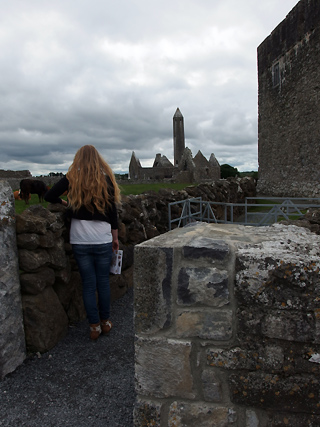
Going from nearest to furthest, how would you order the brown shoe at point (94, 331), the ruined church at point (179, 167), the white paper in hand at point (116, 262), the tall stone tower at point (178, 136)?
the brown shoe at point (94, 331) < the white paper in hand at point (116, 262) < the ruined church at point (179, 167) < the tall stone tower at point (178, 136)

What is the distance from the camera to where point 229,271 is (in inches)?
70.3

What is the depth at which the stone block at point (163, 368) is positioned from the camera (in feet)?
6.18

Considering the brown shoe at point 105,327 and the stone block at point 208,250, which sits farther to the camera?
the brown shoe at point 105,327

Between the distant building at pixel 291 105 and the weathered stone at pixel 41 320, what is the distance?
15162 millimetres

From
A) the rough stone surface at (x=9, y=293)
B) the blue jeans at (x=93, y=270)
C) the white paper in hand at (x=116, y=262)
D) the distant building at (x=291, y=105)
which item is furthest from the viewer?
the distant building at (x=291, y=105)

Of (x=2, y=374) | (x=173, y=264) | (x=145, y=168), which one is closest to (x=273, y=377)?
(x=173, y=264)

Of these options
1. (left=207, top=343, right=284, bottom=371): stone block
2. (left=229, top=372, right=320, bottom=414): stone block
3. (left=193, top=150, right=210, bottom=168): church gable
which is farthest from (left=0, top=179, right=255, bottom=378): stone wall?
(left=193, top=150, right=210, bottom=168): church gable

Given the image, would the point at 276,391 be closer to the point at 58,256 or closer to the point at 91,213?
the point at 91,213

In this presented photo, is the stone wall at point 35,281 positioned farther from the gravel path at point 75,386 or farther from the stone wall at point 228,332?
the stone wall at point 228,332

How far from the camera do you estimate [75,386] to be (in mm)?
3004

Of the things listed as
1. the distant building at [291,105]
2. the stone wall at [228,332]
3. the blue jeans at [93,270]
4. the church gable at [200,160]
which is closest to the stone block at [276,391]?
the stone wall at [228,332]

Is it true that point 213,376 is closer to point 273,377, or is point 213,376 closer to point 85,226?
point 273,377

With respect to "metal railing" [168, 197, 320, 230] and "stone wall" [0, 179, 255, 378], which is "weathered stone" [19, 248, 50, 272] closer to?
"stone wall" [0, 179, 255, 378]

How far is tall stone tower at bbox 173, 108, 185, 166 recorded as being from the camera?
53.2 m
